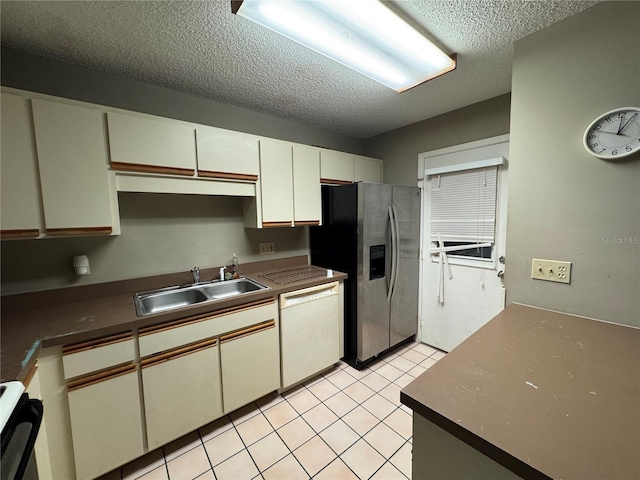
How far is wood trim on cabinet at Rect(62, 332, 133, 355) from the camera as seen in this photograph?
122cm

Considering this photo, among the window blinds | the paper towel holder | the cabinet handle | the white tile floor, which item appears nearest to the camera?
the white tile floor

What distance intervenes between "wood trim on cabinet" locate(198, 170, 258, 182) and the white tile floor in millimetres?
1763

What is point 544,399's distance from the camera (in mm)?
729

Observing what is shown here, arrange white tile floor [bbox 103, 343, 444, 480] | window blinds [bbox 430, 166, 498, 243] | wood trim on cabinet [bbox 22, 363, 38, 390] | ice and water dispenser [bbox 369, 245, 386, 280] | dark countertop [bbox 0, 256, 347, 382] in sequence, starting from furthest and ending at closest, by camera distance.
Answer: ice and water dispenser [bbox 369, 245, 386, 280] → window blinds [bbox 430, 166, 498, 243] → white tile floor [bbox 103, 343, 444, 480] → dark countertop [bbox 0, 256, 347, 382] → wood trim on cabinet [bbox 22, 363, 38, 390]

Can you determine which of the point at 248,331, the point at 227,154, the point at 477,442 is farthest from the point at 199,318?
the point at 477,442

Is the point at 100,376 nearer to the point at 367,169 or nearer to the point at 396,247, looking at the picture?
the point at 396,247

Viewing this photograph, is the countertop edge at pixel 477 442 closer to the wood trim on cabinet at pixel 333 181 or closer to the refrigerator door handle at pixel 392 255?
the refrigerator door handle at pixel 392 255

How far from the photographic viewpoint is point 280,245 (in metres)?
2.61

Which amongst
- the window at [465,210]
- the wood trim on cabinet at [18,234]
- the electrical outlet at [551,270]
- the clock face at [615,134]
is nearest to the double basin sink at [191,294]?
the wood trim on cabinet at [18,234]

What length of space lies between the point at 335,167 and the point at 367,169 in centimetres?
51

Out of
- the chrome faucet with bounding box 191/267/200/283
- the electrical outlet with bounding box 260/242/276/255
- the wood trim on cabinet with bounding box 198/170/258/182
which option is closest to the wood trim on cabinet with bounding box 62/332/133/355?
the chrome faucet with bounding box 191/267/200/283

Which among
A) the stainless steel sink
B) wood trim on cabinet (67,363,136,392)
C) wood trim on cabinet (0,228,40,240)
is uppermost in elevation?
wood trim on cabinet (0,228,40,240)

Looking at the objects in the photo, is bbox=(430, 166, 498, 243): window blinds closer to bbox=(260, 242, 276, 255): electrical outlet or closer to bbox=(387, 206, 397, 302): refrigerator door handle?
bbox=(387, 206, 397, 302): refrigerator door handle

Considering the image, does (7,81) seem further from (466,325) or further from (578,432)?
(466,325)
